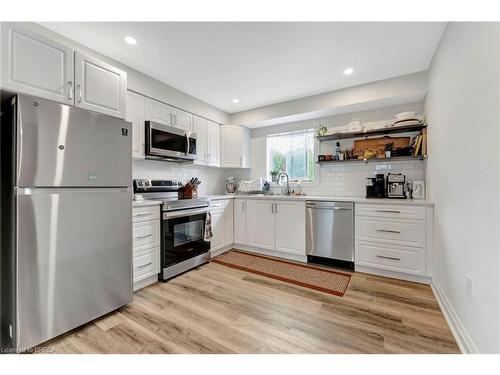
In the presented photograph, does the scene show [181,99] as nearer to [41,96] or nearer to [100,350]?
[41,96]

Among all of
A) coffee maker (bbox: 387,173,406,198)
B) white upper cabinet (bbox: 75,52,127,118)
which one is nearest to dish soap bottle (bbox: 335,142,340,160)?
coffee maker (bbox: 387,173,406,198)

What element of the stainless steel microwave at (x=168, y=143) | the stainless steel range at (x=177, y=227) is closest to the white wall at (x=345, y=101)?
the stainless steel microwave at (x=168, y=143)

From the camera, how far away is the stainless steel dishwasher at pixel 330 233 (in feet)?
9.20

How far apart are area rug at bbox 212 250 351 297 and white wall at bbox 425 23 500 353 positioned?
927 millimetres

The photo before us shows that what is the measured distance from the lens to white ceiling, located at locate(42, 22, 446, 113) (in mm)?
1870

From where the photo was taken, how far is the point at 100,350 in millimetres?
1460

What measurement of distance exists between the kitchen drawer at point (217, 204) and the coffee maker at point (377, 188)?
2134 mm

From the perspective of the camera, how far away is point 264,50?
85.6 inches

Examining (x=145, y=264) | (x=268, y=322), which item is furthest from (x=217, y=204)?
(x=268, y=322)

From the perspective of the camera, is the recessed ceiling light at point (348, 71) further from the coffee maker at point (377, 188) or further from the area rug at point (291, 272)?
the area rug at point (291, 272)

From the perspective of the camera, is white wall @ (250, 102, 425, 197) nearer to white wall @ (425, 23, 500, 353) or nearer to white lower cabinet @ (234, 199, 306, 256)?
white lower cabinet @ (234, 199, 306, 256)

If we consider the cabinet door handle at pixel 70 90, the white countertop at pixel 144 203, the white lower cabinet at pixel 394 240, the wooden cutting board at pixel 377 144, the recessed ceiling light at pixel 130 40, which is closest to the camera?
the cabinet door handle at pixel 70 90

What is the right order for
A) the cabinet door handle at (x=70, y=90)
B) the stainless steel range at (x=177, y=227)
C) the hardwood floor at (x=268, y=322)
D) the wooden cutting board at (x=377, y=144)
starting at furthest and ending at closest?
the wooden cutting board at (x=377, y=144) < the stainless steel range at (x=177, y=227) < the cabinet door handle at (x=70, y=90) < the hardwood floor at (x=268, y=322)
